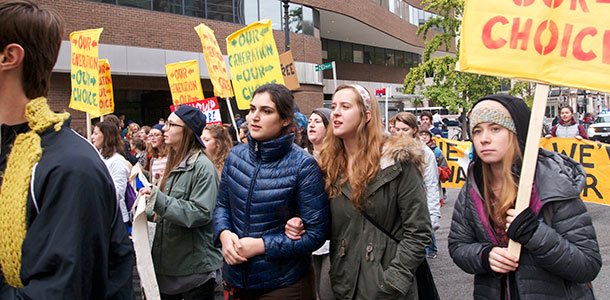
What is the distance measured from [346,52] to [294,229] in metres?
37.3

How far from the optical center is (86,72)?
7.76m

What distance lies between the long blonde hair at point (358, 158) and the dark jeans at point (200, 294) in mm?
1436

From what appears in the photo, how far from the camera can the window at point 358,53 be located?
4016cm

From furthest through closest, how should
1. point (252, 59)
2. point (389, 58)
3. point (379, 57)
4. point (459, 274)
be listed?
1. point (389, 58)
2. point (379, 57)
3. point (252, 59)
4. point (459, 274)

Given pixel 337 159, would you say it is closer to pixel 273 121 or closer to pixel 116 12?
pixel 273 121

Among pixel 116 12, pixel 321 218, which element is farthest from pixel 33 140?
pixel 116 12

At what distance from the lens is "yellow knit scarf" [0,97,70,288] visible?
5.04 feet

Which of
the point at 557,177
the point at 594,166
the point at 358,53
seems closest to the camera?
the point at 557,177

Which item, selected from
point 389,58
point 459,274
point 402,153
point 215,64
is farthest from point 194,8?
point 389,58

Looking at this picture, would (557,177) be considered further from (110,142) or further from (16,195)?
(110,142)

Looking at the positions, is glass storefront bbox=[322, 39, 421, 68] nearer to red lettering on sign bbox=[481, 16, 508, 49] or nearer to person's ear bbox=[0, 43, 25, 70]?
red lettering on sign bbox=[481, 16, 508, 49]

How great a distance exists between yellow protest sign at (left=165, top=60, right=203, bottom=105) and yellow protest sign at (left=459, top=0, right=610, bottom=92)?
7.42 m

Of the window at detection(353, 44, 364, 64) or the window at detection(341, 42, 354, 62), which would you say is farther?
the window at detection(353, 44, 364, 64)

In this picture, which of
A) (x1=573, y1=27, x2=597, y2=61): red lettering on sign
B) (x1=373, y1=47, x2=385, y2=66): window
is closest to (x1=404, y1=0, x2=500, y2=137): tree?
(x1=373, y1=47, x2=385, y2=66): window
